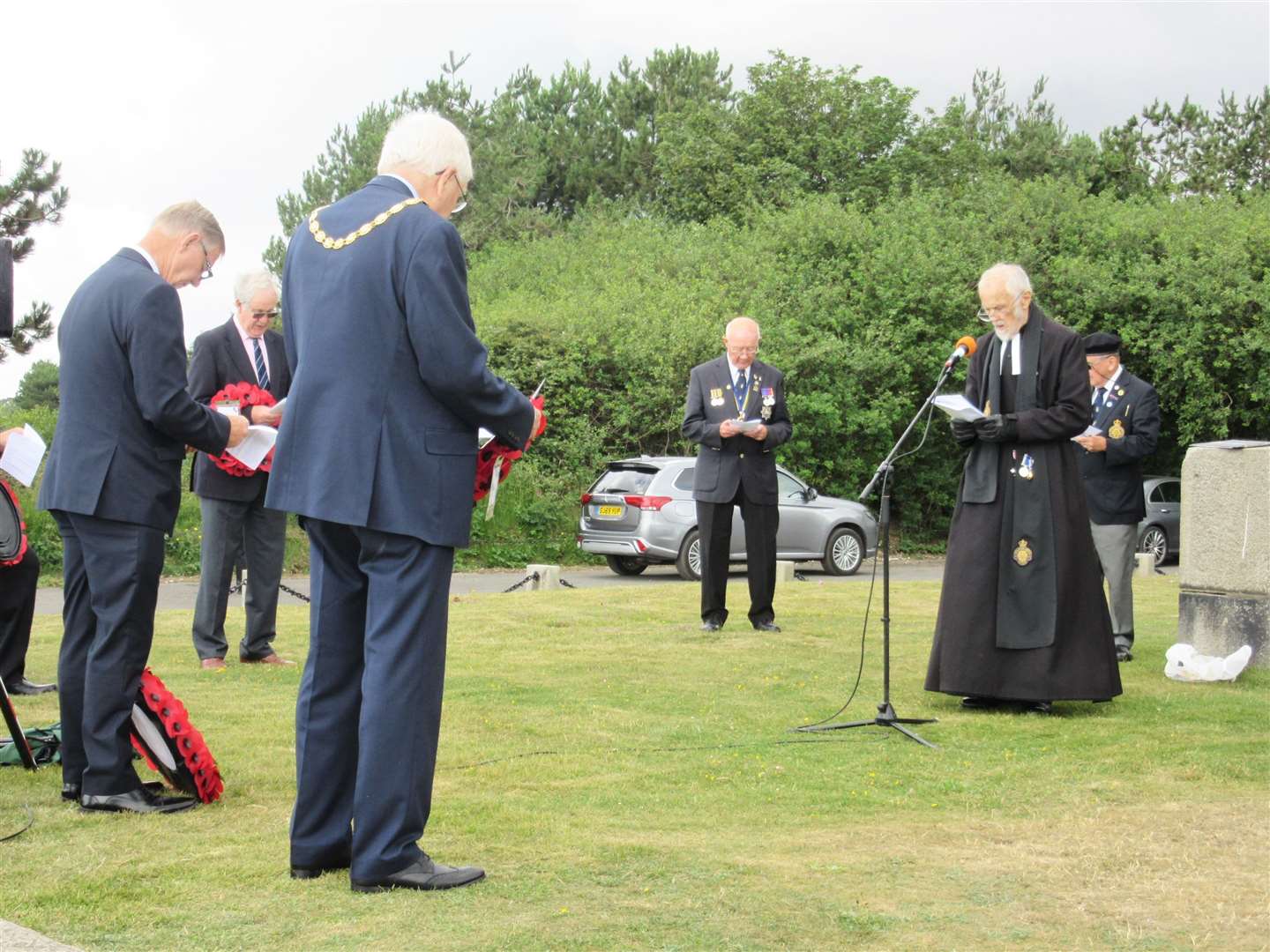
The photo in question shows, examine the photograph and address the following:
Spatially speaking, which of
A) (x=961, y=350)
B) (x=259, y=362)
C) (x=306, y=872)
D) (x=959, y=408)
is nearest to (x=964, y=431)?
(x=959, y=408)

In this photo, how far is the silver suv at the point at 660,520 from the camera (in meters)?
19.9

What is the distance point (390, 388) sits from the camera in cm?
425

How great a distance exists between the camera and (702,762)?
626 cm

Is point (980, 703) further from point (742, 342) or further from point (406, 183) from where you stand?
point (406, 183)

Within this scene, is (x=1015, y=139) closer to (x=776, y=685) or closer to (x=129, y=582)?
(x=776, y=685)

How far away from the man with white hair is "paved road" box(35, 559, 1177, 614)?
1082cm

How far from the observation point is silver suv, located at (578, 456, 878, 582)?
19938 mm

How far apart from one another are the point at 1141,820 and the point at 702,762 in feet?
6.10

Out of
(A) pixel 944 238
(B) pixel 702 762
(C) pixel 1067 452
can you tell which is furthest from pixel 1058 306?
(B) pixel 702 762

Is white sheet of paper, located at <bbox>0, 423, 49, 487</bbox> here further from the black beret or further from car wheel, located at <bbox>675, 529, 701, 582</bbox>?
car wheel, located at <bbox>675, 529, 701, 582</bbox>

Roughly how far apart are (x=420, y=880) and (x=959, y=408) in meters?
4.23

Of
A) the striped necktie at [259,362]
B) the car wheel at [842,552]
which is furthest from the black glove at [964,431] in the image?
the car wheel at [842,552]

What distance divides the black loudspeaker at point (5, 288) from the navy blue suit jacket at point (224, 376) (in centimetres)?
314

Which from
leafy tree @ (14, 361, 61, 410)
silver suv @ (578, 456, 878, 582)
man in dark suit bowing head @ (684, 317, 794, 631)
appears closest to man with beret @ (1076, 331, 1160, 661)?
man in dark suit bowing head @ (684, 317, 794, 631)
